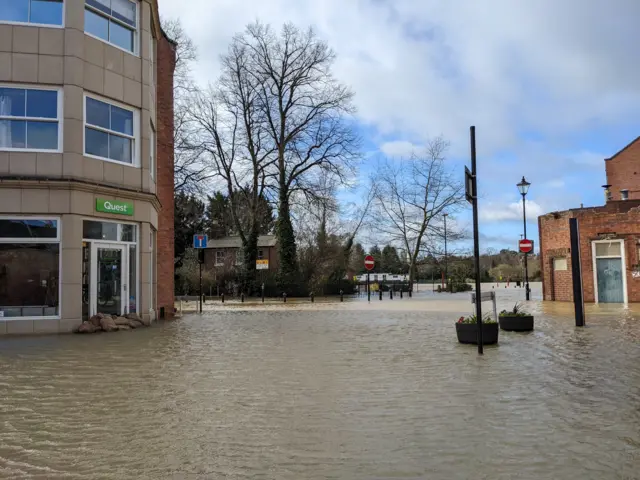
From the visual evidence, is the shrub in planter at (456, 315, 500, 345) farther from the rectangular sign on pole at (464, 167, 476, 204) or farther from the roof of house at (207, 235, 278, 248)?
the roof of house at (207, 235, 278, 248)

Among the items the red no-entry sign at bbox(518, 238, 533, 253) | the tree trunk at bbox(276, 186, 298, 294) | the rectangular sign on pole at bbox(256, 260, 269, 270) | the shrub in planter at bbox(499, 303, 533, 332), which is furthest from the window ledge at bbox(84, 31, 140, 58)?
the rectangular sign on pole at bbox(256, 260, 269, 270)

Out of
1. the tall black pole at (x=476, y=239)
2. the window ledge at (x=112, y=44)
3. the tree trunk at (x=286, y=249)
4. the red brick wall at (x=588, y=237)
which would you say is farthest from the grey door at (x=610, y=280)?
the tree trunk at (x=286, y=249)

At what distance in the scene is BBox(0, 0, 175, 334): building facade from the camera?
14430 millimetres

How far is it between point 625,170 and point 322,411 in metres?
47.4

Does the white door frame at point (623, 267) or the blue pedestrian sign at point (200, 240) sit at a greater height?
the blue pedestrian sign at point (200, 240)

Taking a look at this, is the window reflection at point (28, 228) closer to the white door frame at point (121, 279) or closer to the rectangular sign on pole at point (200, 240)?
the white door frame at point (121, 279)

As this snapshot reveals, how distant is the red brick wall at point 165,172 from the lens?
21.1 meters

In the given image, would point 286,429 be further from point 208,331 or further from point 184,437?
point 208,331

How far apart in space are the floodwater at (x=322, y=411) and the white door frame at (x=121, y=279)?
141 inches

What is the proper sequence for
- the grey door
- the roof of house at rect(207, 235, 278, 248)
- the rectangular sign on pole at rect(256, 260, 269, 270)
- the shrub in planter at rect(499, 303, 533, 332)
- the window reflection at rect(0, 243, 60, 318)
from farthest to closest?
the roof of house at rect(207, 235, 278, 248) → the rectangular sign on pole at rect(256, 260, 269, 270) → the grey door → the window reflection at rect(0, 243, 60, 318) → the shrub in planter at rect(499, 303, 533, 332)

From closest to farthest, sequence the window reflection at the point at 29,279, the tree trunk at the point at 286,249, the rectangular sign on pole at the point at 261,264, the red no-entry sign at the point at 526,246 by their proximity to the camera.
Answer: the window reflection at the point at 29,279 < the red no-entry sign at the point at 526,246 < the tree trunk at the point at 286,249 < the rectangular sign on pole at the point at 261,264

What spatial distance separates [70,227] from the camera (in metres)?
14.7

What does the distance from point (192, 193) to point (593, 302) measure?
2614 centimetres

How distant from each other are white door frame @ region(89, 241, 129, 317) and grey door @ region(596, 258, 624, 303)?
20.2m
